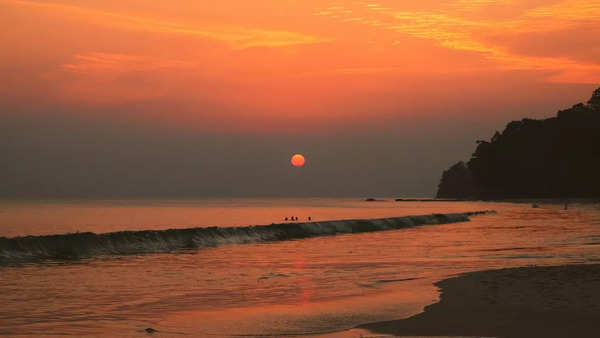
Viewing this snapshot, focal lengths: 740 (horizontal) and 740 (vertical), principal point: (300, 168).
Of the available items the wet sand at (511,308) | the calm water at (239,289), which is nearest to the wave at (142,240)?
the calm water at (239,289)

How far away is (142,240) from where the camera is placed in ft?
118

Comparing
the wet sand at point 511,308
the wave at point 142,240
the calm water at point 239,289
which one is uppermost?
the wave at point 142,240

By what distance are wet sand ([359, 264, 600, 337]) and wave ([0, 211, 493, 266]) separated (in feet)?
56.0

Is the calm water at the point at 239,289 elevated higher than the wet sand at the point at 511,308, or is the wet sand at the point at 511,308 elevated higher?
Answer: the calm water at the point at 239,289

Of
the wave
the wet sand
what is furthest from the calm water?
the wave

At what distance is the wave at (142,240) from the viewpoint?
95.5ft

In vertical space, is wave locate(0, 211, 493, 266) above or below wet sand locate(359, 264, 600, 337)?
above

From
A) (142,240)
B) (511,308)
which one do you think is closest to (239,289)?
(511,308)

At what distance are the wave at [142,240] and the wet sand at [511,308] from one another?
56.0 ft

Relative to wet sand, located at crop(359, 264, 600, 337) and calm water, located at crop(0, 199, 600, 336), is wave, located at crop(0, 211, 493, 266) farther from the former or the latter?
wet sand, located at crop(359, 264, 600, 337)

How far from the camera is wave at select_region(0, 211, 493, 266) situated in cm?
2909

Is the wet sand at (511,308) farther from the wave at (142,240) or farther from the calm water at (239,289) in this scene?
the wave at (142,240)

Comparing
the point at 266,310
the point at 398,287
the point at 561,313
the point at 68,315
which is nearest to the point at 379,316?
the point at 266,310

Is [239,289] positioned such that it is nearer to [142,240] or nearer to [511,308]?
[511,308]
